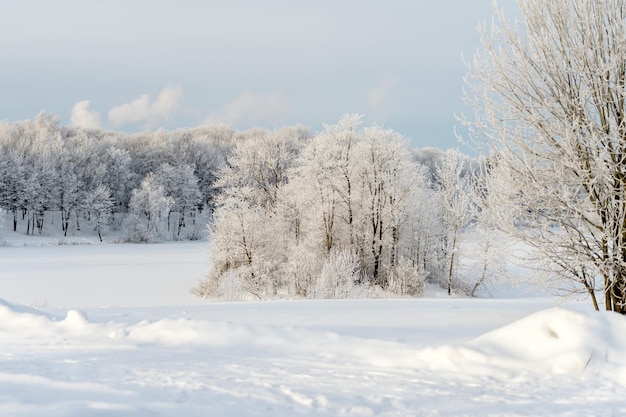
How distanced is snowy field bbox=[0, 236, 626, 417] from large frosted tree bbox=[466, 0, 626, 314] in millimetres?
1420

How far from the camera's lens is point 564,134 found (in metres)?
8.86

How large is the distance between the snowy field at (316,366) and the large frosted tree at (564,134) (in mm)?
1420

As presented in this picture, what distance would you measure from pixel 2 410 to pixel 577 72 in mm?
9121

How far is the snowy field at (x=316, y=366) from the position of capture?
5.64m

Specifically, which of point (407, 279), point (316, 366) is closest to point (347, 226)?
point (407, 279)

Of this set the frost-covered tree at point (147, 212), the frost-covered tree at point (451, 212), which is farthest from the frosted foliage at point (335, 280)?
the frost-covered tree at point (147, 212)

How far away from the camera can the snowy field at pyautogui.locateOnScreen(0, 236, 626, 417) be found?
5.64 meters

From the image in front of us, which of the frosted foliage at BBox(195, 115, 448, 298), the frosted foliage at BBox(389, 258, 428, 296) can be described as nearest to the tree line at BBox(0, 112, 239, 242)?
the frosted foliage at BBox(195, 115, 448, 298)

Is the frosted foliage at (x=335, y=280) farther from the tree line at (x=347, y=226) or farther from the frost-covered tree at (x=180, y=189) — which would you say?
the frost-covered tree at (x=180, y=189)

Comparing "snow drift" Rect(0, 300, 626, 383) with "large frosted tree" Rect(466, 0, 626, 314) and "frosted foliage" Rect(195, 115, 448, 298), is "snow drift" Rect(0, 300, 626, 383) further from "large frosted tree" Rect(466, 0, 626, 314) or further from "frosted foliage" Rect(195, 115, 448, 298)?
"frosted foliage" Rect(195, 115, 448, 298)

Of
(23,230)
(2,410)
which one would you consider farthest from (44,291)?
(23,230)

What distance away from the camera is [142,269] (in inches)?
1388

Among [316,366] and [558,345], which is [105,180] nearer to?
[316,366]

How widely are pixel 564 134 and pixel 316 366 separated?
5479 millimetres
